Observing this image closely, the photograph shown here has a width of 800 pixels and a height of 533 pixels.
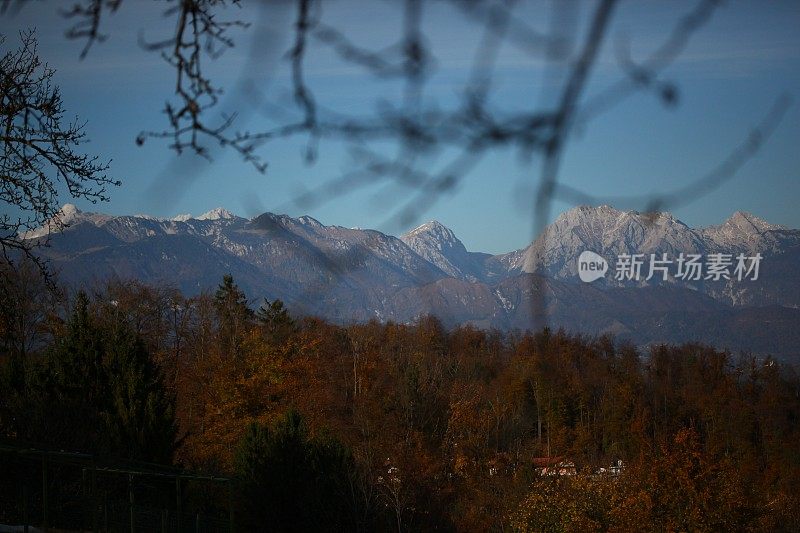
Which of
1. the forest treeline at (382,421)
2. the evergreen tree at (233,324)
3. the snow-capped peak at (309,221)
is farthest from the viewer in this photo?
the evergreen tree at (233,324)

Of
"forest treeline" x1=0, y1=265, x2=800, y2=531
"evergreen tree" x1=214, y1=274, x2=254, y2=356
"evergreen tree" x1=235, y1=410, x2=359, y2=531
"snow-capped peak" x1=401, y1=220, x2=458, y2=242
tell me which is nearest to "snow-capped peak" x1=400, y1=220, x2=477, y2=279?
"snow-capped peak" x1=401, y1=220, x2=458, y2=242

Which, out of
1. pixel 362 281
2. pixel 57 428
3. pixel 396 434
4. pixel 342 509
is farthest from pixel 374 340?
pixel 362 281

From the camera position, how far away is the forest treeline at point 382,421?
69.7 feet

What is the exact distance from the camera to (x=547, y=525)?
76.0 ft

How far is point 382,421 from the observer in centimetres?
3291

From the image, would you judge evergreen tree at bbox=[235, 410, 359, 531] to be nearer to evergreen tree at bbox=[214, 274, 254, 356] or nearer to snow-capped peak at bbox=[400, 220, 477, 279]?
evergreen tree at bbox=[214, 274, 254, 356]

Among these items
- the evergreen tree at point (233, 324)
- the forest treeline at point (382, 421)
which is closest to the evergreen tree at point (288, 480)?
the forest treeline at point (382, 421)

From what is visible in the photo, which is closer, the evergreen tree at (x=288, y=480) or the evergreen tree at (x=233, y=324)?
the evergreen tree at (x=288, y=480)

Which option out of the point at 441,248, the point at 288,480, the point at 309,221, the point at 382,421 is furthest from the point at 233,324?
the point at 309,221

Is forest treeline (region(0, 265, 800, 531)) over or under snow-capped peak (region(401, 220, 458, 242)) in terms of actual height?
under

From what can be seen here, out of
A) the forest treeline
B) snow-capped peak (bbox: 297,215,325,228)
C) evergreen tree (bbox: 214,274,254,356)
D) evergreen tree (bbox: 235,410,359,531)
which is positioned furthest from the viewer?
evergreen tree (bbox: 214,274,254,356)

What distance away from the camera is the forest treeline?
2125 cm

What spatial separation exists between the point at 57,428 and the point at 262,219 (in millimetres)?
18674

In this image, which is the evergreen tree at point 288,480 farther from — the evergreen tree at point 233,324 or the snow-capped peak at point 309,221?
the snow-capped peak at point 309,221
